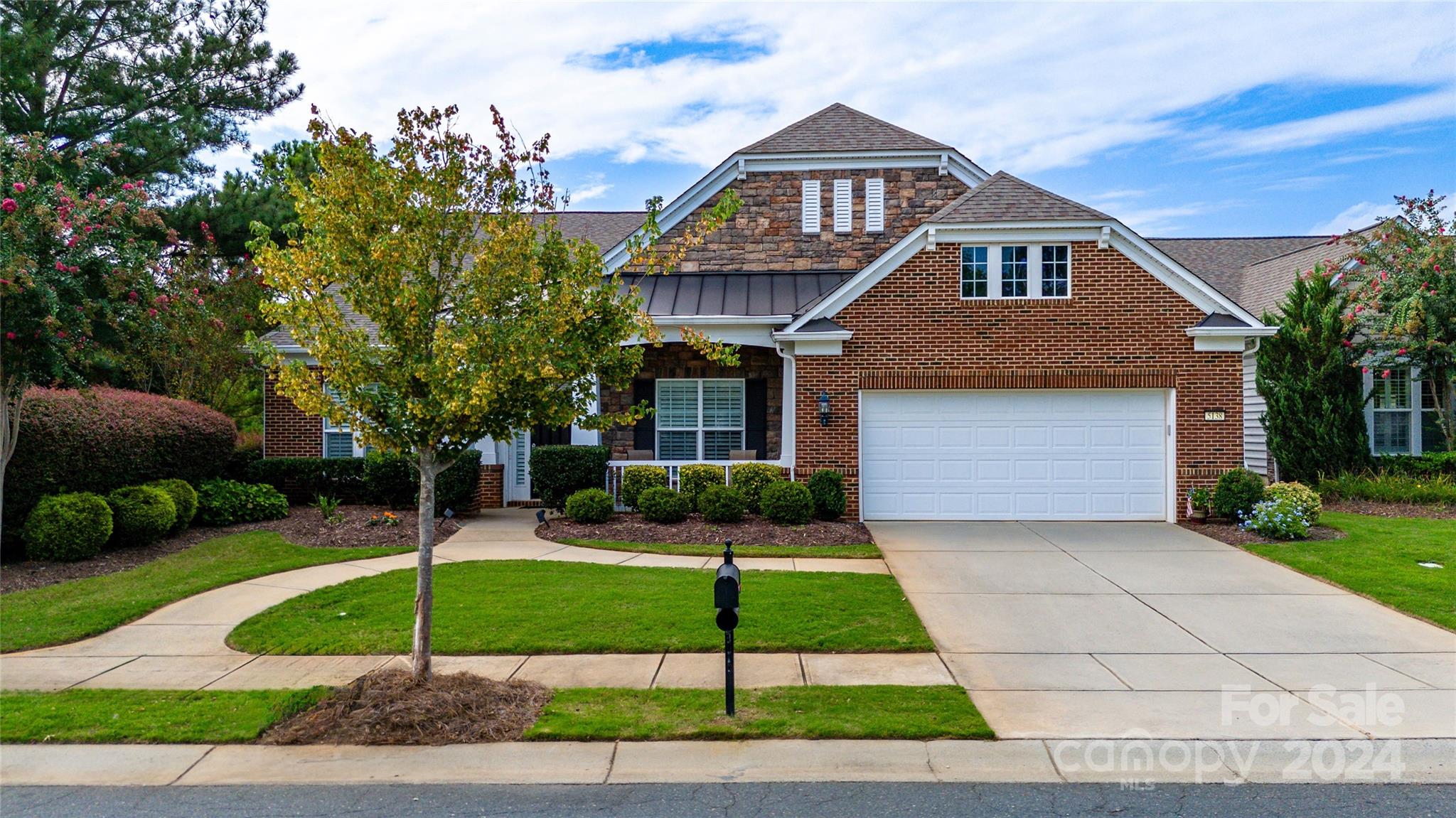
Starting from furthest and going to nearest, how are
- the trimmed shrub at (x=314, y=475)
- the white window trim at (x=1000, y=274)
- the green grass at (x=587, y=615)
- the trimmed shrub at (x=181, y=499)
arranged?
the trimmed shrub at (x=314, y=475)
the white window trim at (x=1000, y=274)
the trimmed shrub at (x=181, y=499)
the green grass at (x=587, y=615)

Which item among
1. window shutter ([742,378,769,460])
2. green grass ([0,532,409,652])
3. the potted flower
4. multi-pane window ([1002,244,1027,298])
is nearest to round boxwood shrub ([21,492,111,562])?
green grass ([0,532,409,652])

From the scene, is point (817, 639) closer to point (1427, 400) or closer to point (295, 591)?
point (295, 591)

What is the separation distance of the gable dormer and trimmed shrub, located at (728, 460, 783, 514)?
4.68 metres

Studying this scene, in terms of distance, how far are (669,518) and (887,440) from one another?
3734 millimetres

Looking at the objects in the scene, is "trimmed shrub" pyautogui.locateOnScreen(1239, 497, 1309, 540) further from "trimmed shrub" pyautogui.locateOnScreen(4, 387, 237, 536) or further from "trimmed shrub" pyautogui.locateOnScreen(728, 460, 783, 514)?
"trimmed shrub" pyautogui.locateOnScreen(4, 387, 237, 536)

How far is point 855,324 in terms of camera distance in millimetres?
13977

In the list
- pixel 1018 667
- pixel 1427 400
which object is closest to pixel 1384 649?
pixel 1018 667

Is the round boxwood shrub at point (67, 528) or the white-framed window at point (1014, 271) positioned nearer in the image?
the round boxwood shrub at point (67, 528)

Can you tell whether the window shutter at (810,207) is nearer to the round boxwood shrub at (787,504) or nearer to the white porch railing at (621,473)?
the white porch railing at (621,473)

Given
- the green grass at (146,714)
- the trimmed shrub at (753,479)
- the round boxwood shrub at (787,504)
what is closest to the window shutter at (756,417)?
the trimmed shrub at (753,479)

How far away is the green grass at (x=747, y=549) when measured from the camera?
11438 mm

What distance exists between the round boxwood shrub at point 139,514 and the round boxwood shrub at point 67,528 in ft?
1.04

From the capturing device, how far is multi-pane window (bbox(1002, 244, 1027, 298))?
13969 millimetres

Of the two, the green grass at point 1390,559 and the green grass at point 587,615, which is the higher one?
the green grass at point 1390,559
